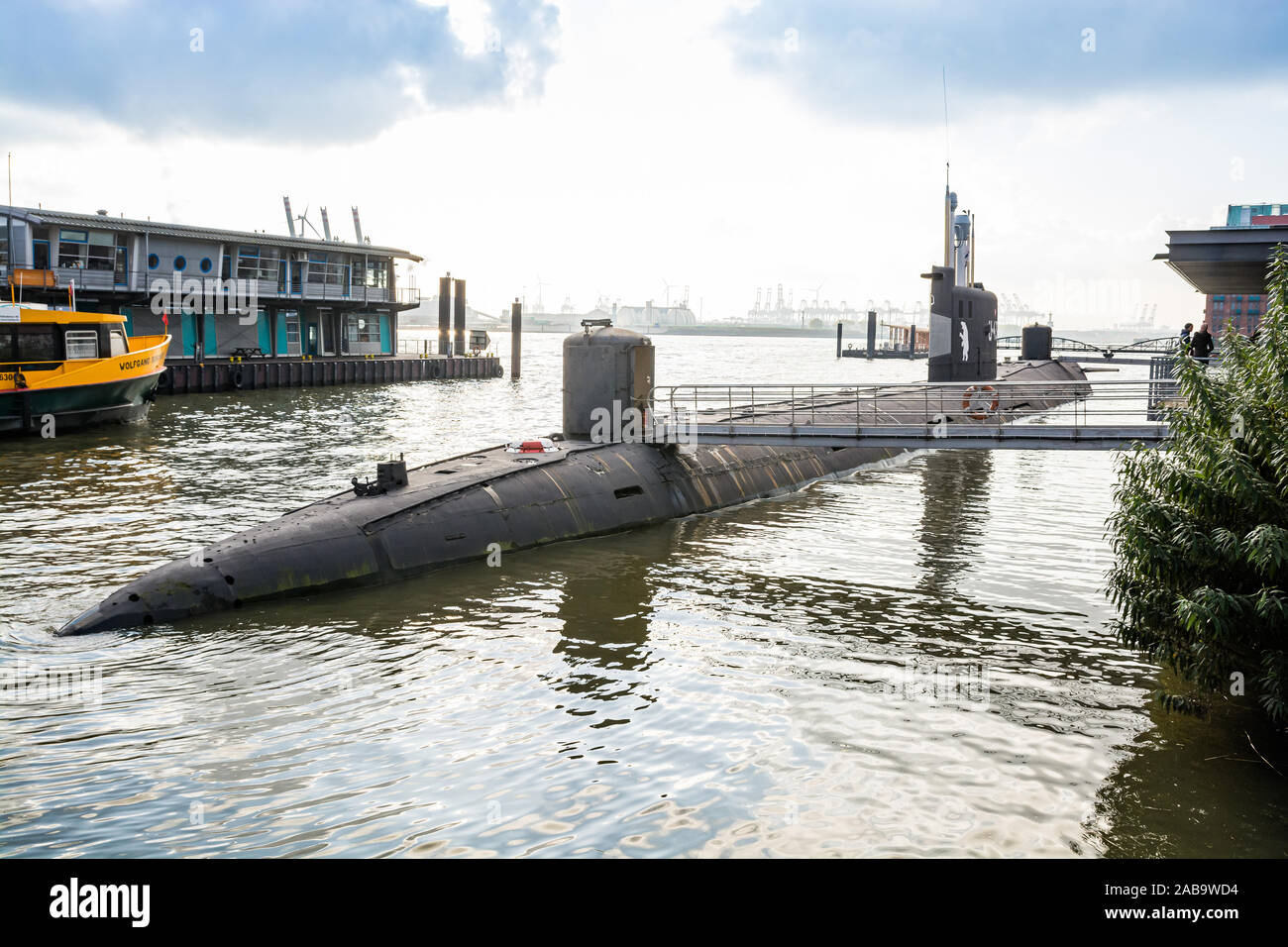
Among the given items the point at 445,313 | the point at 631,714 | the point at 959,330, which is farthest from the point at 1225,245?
the point at 445,313

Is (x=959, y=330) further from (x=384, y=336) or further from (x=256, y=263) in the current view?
(x=384, y=336)

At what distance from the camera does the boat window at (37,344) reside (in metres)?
35.6

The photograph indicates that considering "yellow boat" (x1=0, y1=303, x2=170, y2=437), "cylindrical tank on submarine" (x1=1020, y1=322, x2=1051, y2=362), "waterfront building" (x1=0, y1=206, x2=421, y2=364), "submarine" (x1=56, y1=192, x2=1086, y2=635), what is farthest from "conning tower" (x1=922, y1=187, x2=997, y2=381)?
"waterfront building" (x1=0, y1=206, x2=421, y2=364)

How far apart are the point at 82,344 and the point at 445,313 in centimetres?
4760

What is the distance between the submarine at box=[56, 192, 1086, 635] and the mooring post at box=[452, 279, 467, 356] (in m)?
57.1

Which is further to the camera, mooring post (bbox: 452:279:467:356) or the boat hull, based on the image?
mooring post (bbox: 452:279:467:356)

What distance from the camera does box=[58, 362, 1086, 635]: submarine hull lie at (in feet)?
50.7

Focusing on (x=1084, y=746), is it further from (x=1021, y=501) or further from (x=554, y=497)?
(x=1021, y=501)

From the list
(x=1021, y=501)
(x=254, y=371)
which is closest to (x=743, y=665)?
(x=1021, y=501)

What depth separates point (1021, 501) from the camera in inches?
1092

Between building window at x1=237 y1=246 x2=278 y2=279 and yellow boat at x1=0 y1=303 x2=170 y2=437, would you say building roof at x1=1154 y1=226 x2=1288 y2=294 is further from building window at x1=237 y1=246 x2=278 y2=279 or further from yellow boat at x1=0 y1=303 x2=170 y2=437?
building window at x1=237 y1=246 x2=278 y2=279

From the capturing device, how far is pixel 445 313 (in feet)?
276

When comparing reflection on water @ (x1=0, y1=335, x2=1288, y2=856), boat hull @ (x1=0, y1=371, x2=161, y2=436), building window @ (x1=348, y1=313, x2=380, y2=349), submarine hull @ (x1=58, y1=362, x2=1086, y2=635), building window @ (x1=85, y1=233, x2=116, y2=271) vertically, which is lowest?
reflection on water @ (x1=0, y1=335, x2=1288, y2=856)
